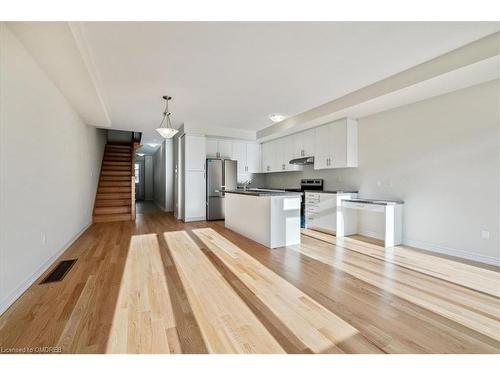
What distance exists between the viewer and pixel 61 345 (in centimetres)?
151

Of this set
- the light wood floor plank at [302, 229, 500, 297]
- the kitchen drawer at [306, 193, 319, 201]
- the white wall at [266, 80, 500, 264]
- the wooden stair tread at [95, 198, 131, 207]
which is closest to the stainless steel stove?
the kitchen drawer at [306, 193, 319, 201]

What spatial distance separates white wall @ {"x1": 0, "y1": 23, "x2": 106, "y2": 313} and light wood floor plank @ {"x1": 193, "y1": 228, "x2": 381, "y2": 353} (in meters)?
2.14

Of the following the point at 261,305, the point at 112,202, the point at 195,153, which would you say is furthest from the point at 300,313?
the point at 112,202

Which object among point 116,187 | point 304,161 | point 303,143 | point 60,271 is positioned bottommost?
point 60,271

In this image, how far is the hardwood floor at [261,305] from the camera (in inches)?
61.2

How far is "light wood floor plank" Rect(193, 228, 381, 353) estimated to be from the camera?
5.04 feet

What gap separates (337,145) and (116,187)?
6593mm

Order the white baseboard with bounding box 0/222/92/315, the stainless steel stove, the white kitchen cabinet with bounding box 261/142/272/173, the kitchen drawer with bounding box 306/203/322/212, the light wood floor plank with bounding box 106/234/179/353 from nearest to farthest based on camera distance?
the light wood floor plank with bounding box 106/234/179/353, the white baseboard with bounding box 0/222/92/315, the kitchen drawer with bounding box 306/203/322/212, the stainless steel stove, the white kitchen cabinet with bounding box 261/142/272/173

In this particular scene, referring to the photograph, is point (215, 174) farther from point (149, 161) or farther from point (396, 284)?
point (149, 161)

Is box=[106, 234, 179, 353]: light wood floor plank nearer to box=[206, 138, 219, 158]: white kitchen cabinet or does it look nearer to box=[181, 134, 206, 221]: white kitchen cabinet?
box=[181, 134, 206, 221]: white kitchen cabinet

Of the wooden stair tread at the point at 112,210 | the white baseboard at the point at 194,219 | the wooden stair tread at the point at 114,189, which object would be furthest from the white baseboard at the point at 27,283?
the wooden stair tread at the point at 114,189

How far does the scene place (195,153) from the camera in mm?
6379

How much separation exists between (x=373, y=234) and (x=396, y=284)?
7.64 feet

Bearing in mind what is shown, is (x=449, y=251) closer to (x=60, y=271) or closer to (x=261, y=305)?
(x=261, y=305)
